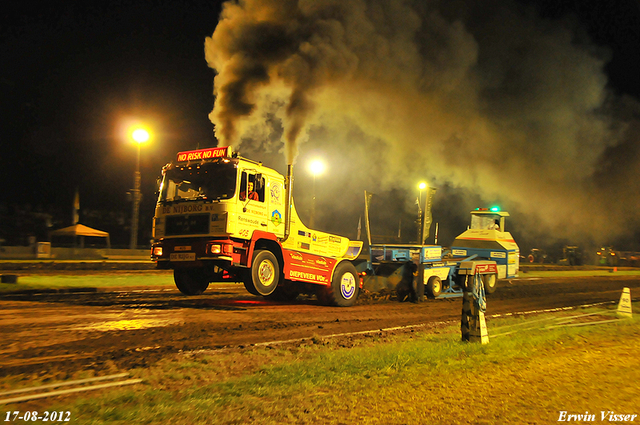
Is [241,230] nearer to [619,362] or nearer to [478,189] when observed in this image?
[619,362]

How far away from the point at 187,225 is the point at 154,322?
270cm

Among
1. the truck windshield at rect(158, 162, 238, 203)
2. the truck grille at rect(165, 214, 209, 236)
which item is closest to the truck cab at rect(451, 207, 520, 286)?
the truck windshield at rect(158, 162, 238, 203)

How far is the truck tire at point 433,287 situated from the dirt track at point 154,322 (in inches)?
10.0

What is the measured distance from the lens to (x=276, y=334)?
863 cm

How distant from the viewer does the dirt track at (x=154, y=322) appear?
21.0ft

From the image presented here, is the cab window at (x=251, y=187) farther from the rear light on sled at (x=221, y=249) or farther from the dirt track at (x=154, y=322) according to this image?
the dirt track at (x=154, y=322)

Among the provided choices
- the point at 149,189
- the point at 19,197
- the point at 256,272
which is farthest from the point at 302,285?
the point at 19,197

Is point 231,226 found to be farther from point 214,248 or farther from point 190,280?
point 190,280

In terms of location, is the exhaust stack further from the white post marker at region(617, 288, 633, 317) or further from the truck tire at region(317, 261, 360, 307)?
the white post marker at region(617, 288, 633, 317)

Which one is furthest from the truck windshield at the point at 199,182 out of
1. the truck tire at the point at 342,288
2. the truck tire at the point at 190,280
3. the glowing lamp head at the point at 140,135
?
the glowing lamp head at the point at 140,135

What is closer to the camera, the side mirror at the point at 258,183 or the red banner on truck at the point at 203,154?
the red banner on truck at the point at 203,154

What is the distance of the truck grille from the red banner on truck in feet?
4.80

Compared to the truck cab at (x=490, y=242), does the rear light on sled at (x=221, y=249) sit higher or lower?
lower

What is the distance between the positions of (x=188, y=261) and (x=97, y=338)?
11.5ft
